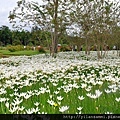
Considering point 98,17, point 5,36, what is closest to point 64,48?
point 98,17

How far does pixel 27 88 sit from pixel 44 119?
2533mm

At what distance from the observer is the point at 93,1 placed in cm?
1450

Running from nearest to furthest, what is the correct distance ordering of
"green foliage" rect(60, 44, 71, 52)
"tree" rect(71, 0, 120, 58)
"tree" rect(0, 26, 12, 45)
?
"tree" rect(71, 0, 120, 58) → "green foliage" rect(60, 44, 71, 52) → "tree" rect(0, 26, 12, 45)

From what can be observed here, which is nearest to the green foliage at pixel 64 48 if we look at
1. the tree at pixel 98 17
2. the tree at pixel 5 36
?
the tree at pixel 98 17

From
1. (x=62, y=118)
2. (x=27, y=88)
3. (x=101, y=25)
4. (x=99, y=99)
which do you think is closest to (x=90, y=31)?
(x=101, y=25)

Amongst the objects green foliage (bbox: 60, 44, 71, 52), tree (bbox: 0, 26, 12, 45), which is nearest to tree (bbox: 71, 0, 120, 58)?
green foliage (bbox: 60, 44, 71, 52)

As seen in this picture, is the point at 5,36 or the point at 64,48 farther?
the point at 5,36

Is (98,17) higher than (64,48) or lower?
higher

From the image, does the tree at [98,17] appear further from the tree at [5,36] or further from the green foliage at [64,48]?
the tree at [5,36]

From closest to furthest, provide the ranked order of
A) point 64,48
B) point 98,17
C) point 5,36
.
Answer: point 98,17 → point 64,48 → point 5,36

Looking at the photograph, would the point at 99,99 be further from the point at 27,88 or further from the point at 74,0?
the point at 74,0

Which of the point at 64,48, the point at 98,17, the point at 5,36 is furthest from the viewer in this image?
the point at 5,36

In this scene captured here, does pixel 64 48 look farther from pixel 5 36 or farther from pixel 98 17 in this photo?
pixel 5 36

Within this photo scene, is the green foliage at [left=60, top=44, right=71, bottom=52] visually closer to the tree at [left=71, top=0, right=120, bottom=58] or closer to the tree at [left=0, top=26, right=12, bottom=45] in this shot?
the tree at [left=71, top=0, right=120, bottom=58]
